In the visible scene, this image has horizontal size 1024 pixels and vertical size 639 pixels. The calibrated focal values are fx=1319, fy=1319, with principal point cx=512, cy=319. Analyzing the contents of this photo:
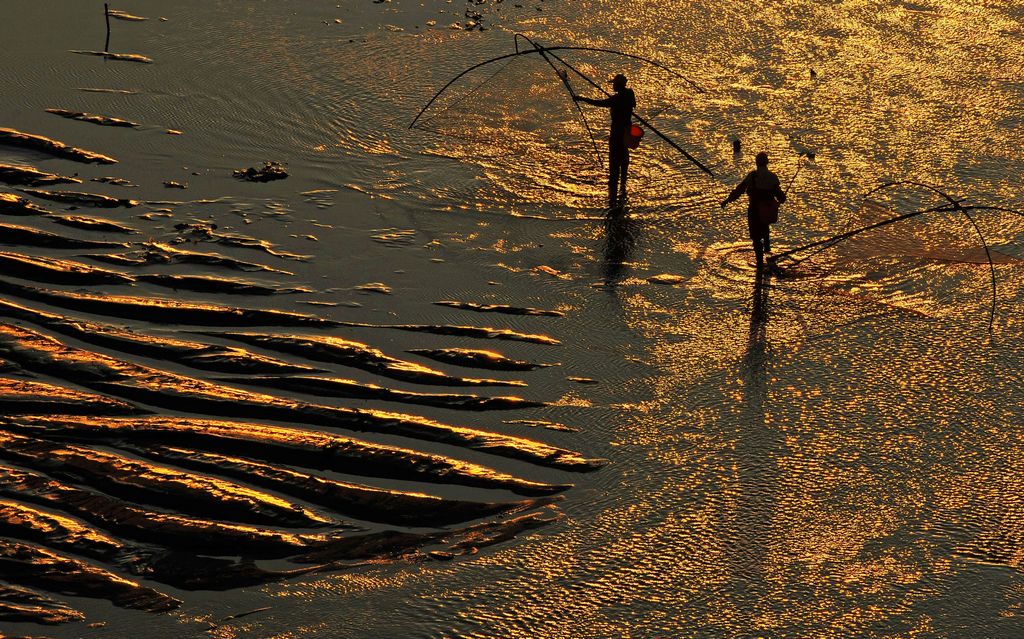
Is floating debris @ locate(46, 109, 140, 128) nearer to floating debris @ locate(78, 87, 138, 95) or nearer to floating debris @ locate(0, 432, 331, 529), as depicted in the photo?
floating debris @ locate(78, 87, 138, 95)

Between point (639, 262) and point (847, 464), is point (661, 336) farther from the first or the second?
point (847, 464)

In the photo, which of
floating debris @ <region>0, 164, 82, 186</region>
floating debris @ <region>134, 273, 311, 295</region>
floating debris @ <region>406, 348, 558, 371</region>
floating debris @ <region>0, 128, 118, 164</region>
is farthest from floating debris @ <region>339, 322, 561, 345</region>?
floating debris @ <region>0, 128, 118, 164</region>

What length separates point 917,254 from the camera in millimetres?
14477

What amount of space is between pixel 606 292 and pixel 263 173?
4.68 metres

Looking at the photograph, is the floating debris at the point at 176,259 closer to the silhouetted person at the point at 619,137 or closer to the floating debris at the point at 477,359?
the floating debris at the point at 477,359

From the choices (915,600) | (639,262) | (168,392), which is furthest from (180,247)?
(915,600)

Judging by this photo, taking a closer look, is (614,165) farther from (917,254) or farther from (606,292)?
(917,254)

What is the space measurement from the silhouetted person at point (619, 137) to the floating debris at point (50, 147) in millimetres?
5754

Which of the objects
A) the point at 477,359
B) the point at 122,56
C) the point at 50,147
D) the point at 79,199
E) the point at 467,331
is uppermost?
the point at 122,56

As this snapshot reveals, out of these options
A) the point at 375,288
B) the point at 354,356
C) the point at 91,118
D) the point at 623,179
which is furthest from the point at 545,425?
the point at 91,118

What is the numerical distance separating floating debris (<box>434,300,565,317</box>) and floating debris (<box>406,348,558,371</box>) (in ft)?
2.82

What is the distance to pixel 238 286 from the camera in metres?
13.0

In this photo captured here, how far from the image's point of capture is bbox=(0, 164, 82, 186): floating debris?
14.9 m

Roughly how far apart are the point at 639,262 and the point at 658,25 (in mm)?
8341
